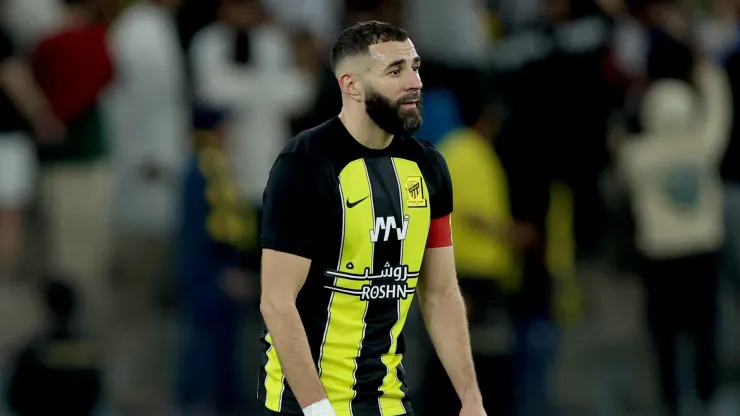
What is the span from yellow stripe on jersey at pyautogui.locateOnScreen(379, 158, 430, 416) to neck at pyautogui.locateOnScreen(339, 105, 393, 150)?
0.10 metres

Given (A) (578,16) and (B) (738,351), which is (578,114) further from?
(B) (738,351)

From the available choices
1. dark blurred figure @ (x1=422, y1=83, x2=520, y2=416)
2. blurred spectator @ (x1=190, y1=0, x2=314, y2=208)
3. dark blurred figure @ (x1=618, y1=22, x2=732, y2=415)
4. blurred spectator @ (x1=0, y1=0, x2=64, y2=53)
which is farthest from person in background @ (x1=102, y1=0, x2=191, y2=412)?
dark blurred figure @ (x1=618, y1=22, x2=732, y2=415)

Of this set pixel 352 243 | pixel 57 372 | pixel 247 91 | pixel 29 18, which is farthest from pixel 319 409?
pixel 29 18

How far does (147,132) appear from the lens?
1098 cm

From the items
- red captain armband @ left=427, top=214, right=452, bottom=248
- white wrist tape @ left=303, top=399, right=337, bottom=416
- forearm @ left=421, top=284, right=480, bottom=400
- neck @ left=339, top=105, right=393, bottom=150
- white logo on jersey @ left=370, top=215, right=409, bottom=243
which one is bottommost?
white wrist tape @ left=303, top=399, right=337, bottom=416

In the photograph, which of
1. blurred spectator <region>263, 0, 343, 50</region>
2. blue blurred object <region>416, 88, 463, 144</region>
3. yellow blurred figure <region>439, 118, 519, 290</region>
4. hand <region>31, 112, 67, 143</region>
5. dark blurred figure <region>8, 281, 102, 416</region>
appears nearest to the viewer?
dark blurred figure <region>8, 281, 102, 416</region>

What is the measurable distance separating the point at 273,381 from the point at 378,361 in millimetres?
379

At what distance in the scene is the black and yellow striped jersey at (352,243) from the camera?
210 inches

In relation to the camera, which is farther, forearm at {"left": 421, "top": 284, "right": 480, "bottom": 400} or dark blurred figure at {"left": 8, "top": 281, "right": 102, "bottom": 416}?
dark blurred figure at {"left": 8, "top": 281, "right": 102, "bottom": 416}

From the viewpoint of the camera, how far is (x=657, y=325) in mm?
10047

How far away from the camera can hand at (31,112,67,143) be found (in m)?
10.7

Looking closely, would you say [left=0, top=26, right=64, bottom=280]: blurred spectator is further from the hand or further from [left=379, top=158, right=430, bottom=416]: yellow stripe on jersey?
[left=379, top=158, right=430, bottom=416]: yellow stripe on jersey

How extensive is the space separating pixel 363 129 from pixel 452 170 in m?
3.75

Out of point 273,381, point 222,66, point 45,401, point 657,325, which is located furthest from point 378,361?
point 222,66
